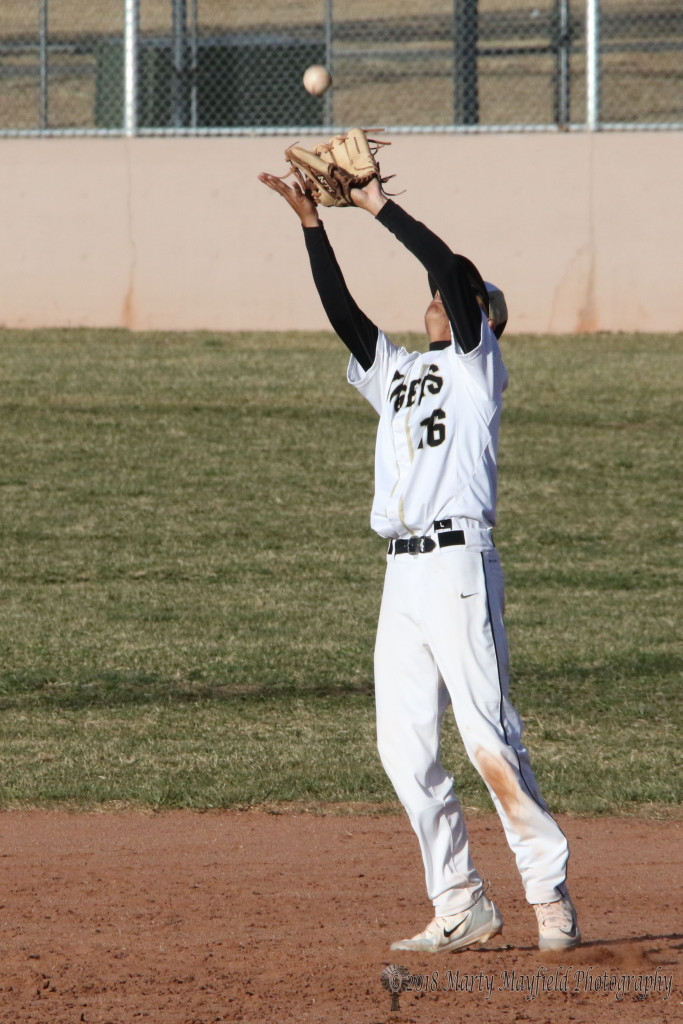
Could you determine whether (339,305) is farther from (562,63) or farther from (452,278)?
(562,63)

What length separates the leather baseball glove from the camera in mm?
4414

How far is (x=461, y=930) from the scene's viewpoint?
13.6 ft

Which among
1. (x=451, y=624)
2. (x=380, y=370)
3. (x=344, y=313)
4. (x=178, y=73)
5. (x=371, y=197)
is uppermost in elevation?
(x=178, y=73)

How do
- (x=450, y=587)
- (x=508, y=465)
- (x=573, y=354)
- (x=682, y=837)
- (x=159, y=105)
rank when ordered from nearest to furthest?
(x=450, y=587) < (x=682, y=837) < (x=508, y=465) < (x=573, y=354) < (x=159, y=105)

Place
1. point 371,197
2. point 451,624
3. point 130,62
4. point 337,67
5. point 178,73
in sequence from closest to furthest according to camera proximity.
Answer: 1. point 451,624
2. point 371,197
3. point 130,62
4. point 178,73
5. point 337,67

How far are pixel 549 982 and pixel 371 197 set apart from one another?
2396 mm

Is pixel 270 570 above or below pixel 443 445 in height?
below

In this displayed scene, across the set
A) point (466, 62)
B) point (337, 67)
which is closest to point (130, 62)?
point (337, 67)

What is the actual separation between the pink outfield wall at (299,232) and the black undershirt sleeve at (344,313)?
11147 mm

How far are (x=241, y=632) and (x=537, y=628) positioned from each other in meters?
1.80

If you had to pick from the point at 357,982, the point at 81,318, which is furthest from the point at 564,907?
the point at 81,318

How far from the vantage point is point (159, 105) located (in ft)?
52.9

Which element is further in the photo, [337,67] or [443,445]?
[337,67]

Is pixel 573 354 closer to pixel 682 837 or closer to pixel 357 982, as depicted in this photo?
pixel 682 837
